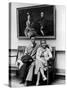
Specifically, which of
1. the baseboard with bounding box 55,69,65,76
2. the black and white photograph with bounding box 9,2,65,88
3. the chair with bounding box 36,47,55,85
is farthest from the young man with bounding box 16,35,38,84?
the baseboard with bounding box 55,69,65,76

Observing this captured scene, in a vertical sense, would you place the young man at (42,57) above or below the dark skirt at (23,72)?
above

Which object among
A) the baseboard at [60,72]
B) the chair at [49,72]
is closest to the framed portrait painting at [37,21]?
the chair at [49,72]

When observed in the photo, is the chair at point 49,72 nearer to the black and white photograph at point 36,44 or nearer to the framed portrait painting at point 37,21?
the black and white photograph at point 36,44

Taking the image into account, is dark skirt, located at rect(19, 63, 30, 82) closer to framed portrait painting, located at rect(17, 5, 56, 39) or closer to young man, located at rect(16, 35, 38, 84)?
young man, located at rect(16, 35, 38, 84)

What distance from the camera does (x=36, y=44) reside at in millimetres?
1981

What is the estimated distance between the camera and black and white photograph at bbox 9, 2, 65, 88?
1.93 meters

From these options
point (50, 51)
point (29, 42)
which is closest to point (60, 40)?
point (50, 51)

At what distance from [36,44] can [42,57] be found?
0.13m

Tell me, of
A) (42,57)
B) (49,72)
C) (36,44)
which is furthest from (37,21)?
(49,72)

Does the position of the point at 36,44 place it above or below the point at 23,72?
above

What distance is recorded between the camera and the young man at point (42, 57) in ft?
6.49

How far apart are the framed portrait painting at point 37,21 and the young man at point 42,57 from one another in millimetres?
92

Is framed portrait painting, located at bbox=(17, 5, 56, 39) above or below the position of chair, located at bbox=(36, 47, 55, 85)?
above

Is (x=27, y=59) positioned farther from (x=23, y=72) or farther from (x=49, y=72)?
(x=49, y=72)
